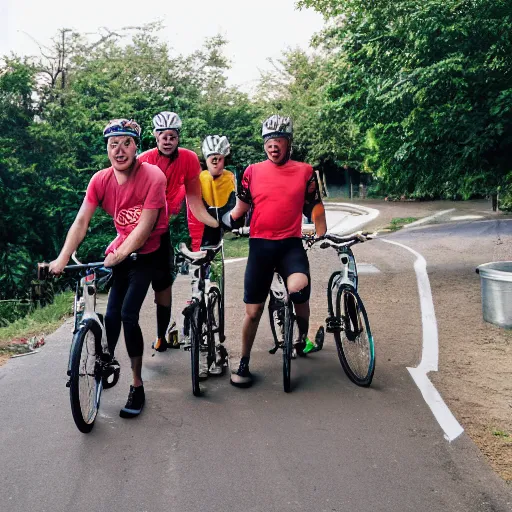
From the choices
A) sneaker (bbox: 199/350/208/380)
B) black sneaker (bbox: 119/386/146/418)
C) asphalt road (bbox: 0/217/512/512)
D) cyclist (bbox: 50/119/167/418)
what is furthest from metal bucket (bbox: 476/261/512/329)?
black sneaker (bbox: 119/386/146/418)

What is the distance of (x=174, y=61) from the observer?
2703 centimetres

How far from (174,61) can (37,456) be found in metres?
24.6

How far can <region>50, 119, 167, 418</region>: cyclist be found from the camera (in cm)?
464

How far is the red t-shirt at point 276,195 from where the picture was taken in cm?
520

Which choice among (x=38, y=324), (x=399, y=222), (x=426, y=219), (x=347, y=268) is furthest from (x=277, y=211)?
(x=426, y=219)

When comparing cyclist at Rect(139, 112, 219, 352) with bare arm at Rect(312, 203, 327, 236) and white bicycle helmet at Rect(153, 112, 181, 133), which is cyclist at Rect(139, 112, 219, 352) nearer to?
white bicycle helmet at Rect(153, 112, 181, 133)

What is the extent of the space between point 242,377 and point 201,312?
644mm

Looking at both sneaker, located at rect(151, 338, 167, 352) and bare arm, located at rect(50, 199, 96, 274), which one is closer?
bare arm, located at rect(50, 199, 96, 274)

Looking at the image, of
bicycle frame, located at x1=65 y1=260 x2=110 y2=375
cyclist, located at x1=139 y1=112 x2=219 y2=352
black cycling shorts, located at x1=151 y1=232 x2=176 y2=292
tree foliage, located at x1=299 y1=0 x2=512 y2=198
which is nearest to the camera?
bicycle frame, located at x1=65 y1=260 x2=110 y2=375

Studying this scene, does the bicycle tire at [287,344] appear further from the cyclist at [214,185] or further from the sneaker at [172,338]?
the sneaker at [172,338]

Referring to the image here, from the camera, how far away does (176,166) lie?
5.88m

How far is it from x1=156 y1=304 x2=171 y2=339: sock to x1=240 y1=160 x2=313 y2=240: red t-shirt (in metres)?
1.32

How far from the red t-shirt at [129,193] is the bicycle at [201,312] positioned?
2.15 feet

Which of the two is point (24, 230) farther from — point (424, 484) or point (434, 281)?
point (424, 484)
